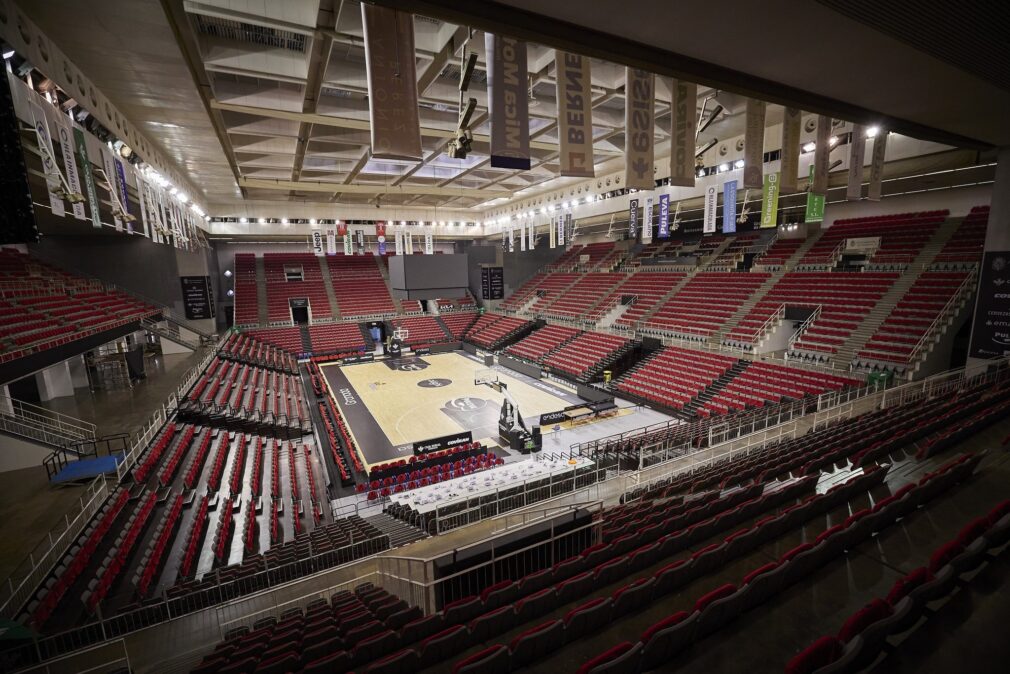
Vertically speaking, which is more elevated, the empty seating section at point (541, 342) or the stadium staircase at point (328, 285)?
the stadium staircase at point (328, 285)

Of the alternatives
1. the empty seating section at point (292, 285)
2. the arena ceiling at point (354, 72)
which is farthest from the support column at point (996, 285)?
the empty seating section at point (292, 285)

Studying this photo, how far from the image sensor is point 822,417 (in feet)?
37.3

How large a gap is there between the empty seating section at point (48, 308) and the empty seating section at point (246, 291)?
983 cm

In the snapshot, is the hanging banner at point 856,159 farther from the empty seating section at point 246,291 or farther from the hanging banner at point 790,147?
the empty seating section at point 246,291

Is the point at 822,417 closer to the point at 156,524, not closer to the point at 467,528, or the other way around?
the point at 467,528

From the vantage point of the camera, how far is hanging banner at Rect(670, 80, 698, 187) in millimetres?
7219

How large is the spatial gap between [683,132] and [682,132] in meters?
0.02

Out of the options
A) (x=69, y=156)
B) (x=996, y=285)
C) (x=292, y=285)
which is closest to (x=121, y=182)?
(x=69, y=156)

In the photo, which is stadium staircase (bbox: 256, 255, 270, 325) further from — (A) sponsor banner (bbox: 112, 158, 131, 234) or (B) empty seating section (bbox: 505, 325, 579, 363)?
(A) sponsor banner (bbox: 112, 158, 131, 234)

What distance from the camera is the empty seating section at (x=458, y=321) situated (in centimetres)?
3303

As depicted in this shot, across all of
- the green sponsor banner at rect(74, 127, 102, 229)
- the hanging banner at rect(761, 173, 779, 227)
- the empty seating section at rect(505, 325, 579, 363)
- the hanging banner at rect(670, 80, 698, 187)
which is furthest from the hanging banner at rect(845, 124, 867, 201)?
the empty seating section at rect(505, 325, 579, 363)

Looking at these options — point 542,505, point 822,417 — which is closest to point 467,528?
point 542,505

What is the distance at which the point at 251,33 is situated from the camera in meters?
8.84

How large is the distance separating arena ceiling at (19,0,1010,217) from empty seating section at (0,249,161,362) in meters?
6.01
